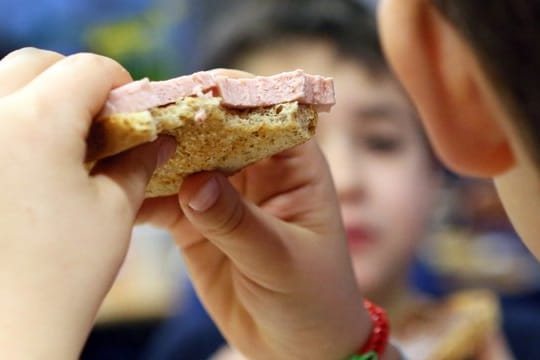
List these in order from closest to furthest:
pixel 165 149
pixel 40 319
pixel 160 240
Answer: pixel 40 319 < pixel 165 149 < pixel 160 240

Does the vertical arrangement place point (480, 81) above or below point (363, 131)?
above

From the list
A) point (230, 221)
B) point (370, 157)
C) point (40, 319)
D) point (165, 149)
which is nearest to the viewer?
point (40, 319)

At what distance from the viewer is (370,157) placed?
1.39 metres

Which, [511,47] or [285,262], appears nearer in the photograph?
[511,47]

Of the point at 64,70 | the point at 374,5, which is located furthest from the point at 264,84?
the point at 374,5

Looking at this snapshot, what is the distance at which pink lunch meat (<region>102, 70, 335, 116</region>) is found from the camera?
1.74 ft

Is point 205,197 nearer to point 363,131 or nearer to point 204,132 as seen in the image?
point 204,132

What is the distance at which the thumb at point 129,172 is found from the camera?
0.51 meters

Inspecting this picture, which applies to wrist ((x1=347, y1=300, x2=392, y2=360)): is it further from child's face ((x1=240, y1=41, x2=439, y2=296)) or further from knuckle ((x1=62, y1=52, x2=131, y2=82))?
child's face ((x1=240, y1=41, x2=439, y2=296))

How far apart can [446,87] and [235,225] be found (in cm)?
23

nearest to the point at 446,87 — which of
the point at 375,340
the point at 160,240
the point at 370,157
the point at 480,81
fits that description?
the point at 480,81

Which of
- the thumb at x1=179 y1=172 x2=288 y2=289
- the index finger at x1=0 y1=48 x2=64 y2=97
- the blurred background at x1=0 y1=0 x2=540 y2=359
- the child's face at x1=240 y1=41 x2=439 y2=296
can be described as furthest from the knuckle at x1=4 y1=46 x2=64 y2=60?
the blurred background at x1=0 y1=0 x2=540 y2=359

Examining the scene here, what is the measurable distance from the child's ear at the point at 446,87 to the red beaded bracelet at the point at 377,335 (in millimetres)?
298

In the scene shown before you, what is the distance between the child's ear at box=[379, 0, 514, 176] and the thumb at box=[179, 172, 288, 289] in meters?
0.18
